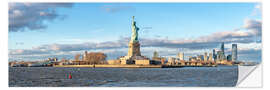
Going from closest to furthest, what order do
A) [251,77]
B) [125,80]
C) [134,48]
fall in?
[251,77] < [125,80] < [134,48]

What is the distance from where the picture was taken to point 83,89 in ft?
68.9

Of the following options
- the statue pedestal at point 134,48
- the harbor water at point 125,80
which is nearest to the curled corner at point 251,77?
the harbor water at point 125,80

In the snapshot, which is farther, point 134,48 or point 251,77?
point 134,48

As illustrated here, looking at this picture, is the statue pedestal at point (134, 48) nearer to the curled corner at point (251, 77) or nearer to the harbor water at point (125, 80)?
the harbor water at point (125, 80)

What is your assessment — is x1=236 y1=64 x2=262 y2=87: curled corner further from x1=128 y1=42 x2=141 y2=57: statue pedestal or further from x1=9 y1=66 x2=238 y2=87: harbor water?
x1=128 y1=42 x2=141 y2=57: statue pedestal

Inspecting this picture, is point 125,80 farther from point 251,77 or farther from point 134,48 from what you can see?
point 134,48

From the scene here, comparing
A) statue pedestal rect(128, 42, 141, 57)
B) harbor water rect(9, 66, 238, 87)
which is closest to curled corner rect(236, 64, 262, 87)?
harbor water rect(9, 66, 238, 87)

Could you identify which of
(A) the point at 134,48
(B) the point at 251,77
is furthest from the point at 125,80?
(A) the point at 134,48

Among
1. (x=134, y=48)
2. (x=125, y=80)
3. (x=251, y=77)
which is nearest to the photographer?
(x=251, y=77)

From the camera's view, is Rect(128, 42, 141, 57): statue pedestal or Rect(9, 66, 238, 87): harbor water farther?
Rect(128, 42, 141, 57): statue pedestal

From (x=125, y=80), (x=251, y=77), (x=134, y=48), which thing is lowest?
(x=125, y=80)
